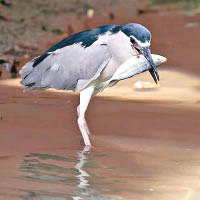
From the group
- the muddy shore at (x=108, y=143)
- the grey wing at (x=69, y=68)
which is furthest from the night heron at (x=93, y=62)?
the muddy shore at (x=108, y=143)

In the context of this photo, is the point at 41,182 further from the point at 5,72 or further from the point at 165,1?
the point at 165,1

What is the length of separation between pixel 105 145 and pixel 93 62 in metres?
0.81

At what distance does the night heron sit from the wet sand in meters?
0.42

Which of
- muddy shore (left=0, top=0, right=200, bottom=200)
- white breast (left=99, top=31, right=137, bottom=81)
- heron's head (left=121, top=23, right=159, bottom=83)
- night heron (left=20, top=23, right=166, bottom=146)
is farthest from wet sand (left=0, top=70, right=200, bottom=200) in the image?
heron's head (left=121, top=23, right=159, bottom=83)

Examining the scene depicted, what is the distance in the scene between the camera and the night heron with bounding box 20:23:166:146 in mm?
6711

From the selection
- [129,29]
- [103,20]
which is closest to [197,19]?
[103,20]

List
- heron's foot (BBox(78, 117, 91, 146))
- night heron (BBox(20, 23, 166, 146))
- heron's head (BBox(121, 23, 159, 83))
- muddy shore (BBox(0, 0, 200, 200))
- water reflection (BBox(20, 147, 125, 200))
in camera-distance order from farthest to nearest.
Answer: heron's foot (BBox(78, 117, 91, 146)), night heron (BBox(20, 23, 166, 146)), heron's head (BBox(121, 23, 159, 83)), muddy shore (BBox(0, 0, 200, 200)), water reflection (BBox(20, 147, 125, 200))

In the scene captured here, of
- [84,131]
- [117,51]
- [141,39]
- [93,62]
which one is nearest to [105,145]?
[84,131]

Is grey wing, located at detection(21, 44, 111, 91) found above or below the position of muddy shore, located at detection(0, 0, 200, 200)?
above

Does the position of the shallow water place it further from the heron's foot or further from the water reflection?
the heron's foot

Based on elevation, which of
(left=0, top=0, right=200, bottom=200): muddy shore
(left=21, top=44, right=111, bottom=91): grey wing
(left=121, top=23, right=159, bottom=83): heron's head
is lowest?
(left=0, top=0, right=200, bottom=200): muddy shore

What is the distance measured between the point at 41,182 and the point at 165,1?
53.1 ft

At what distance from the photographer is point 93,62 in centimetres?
700

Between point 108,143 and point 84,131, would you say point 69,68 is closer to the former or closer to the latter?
point 84,131
